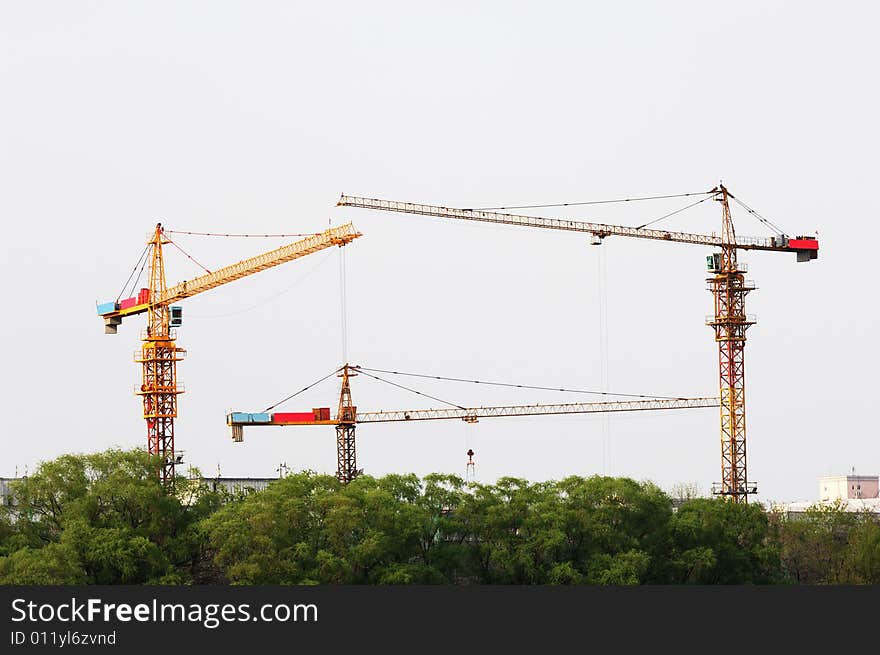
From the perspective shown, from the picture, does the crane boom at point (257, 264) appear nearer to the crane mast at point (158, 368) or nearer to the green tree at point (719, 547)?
the crane mast at point (158, 368)

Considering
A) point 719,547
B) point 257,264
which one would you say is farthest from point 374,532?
point 257,264

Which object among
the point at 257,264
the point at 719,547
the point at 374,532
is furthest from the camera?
the point at 257,264

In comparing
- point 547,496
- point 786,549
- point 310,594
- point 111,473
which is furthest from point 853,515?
point 310,594

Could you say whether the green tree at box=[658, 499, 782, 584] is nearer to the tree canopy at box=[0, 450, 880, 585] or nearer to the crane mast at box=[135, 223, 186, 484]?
the tree canopy at box=[0, 450, 880, 585]

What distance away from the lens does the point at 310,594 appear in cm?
9356

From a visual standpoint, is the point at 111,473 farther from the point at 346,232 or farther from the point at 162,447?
the point at 346,232

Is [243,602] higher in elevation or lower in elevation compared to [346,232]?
lower

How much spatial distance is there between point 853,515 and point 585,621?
83.6m

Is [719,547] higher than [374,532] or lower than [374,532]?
lower

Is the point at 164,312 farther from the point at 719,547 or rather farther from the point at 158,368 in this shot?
the point at 719,547

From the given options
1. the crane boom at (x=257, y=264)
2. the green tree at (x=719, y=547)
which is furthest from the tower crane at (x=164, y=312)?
the green tree at (x=719, y=547)

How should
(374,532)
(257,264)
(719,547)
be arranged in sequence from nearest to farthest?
(374,532) → (719,547) → (257,264)

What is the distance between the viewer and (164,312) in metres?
192

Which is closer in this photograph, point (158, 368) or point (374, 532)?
point (374, 532)
